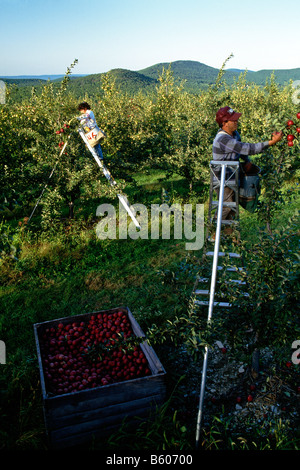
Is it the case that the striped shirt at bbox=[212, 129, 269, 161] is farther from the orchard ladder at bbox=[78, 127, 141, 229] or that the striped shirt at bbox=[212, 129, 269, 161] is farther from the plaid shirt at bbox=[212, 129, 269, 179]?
the orchard ladder at bbox=[78, 127, 141, 229]

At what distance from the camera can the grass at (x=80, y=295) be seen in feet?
10.5

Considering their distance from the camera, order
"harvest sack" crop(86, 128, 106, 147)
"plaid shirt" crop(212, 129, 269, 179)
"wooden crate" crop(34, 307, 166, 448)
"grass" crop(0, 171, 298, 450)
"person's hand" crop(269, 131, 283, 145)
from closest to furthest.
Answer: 1. "wooden crate" crop(34, 307, 166, 448)
2. "grass" crop(0, 171, 298, 450)
3. "person's hand" crop(269, 131, 283, 145)
4. "plaid shirt" crop(212, 129, 269, 179)
5. "harvest sack" crop(86, 128, 106, 147)

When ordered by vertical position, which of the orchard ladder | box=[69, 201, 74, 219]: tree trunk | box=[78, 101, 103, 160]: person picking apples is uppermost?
box=[78, 101, 103, 160]: person picking apples

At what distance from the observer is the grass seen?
3215 mm

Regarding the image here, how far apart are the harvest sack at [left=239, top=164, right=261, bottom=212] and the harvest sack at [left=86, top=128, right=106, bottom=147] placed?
4.28 metres

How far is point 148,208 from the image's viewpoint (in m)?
9.74

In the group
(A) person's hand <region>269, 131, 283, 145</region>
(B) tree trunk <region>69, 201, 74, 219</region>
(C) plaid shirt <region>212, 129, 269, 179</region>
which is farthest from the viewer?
(B) tree trunk <region>69, 201, 74, 219</region>

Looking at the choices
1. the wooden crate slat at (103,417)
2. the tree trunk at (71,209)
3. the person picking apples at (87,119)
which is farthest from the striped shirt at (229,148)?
the tree trunk at (71,209)

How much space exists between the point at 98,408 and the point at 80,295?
294 centimetres

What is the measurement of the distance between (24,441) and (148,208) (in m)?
7.30

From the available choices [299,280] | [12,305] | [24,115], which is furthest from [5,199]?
[24,115]

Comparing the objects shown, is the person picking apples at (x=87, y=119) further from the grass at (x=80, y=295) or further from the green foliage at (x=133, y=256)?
the grass at (x=80, y=295)

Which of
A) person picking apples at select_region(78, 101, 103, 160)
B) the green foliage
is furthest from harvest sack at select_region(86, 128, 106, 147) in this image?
the green foliage

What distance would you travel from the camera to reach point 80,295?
19.3 feet
